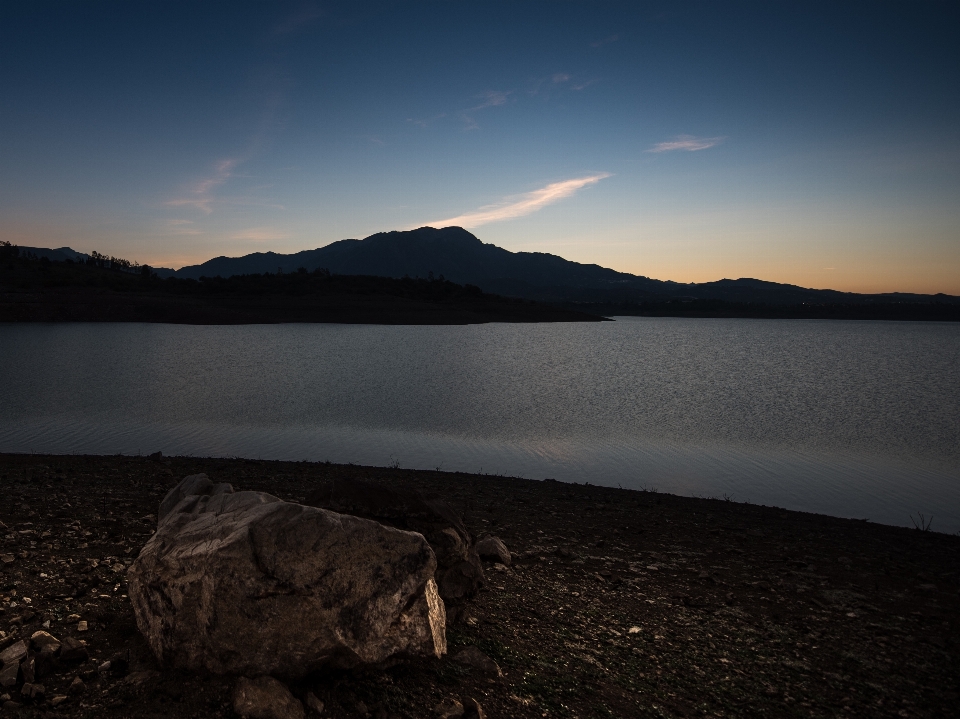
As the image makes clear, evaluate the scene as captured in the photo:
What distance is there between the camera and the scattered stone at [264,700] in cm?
404

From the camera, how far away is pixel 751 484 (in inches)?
563

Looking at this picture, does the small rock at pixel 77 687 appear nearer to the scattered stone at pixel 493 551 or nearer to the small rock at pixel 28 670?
the small rock at pixel 28 670

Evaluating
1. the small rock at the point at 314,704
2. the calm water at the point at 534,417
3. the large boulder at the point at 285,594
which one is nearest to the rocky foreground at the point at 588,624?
the small rock at the point at 314,704

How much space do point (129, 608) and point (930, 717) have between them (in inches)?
275

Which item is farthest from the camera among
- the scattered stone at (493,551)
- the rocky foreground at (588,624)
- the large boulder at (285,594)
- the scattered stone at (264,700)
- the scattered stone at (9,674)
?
the scattered stone at (493,551)

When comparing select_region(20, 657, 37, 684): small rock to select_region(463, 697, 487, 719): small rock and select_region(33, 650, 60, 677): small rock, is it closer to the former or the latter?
select_region(33, 650, 60, 677): small rock

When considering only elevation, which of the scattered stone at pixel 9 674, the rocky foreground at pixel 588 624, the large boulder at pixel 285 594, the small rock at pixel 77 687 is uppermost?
the large boulder at pixel 285 594

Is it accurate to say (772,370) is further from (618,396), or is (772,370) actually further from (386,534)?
(386,534)

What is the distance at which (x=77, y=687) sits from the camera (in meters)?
4.21

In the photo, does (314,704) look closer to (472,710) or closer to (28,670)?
(472,710)

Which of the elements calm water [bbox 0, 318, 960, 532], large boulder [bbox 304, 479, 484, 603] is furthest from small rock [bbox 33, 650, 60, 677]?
calm water [bbox 0, 318, 960, 532]

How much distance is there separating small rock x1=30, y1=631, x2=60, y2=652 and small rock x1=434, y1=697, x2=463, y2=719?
2.92 meters

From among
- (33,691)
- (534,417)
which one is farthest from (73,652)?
(534,417)

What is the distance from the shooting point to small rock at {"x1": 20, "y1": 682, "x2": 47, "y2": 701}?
4.06 meters
